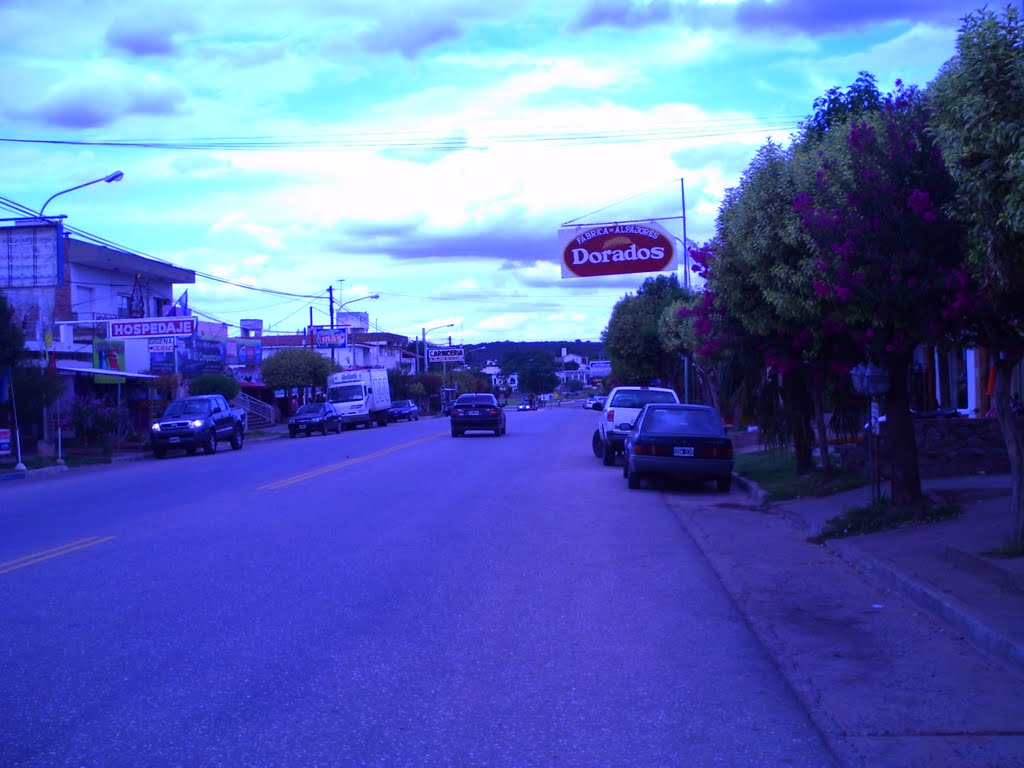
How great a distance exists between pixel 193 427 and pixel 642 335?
22.4 meters

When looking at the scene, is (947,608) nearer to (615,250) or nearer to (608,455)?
(615,250)

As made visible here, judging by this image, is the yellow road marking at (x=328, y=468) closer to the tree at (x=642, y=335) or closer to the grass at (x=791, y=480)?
the grass at (x=791, y=480)

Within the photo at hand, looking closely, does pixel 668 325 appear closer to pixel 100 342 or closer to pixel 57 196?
pixel 57 196

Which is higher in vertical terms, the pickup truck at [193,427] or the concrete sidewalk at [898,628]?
the pickup truck at [193,427]

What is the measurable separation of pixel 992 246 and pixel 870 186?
2983 mm

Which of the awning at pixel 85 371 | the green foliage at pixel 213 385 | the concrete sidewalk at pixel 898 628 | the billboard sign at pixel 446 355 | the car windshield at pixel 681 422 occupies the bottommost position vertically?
the concrete sidewalk at pixel 898 628

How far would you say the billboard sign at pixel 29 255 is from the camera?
32562mm

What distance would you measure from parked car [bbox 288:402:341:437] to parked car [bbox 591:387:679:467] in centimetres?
2637

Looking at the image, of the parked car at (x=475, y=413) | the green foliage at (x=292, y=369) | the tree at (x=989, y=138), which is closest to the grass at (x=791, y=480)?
the tree at (x=989, y=138)

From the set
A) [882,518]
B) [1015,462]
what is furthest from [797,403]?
[1015,462]

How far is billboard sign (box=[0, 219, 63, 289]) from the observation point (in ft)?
107

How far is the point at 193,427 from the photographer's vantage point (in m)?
34.1

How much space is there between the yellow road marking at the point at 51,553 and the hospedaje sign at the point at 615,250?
12.7 m

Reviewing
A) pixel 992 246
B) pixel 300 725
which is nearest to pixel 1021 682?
pixel 992 246
